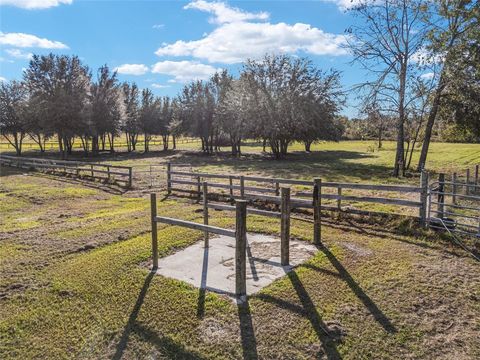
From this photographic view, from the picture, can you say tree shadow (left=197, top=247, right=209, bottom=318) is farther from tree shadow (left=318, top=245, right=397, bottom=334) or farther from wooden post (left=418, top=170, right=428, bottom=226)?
wooden post (left=418, top=170, right=428, bottom=226)

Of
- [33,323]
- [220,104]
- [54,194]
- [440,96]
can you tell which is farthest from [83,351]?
[220,104]

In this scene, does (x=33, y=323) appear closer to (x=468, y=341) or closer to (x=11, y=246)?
(x=11, y=246)

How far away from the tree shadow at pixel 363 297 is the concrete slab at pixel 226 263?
582 mm

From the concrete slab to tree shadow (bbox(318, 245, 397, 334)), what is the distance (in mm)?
582

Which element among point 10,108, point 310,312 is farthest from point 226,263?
point 10,108

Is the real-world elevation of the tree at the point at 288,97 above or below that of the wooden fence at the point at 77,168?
above

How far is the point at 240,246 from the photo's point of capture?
490cm

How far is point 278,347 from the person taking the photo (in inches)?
154

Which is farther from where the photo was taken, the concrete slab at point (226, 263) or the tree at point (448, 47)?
the tree at point (448, 47)

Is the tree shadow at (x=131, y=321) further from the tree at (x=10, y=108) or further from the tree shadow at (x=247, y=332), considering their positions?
the tree at (x=10, y=108)

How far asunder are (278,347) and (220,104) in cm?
3566

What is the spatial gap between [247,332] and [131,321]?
1.52m

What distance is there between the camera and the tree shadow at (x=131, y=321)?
3923 mm

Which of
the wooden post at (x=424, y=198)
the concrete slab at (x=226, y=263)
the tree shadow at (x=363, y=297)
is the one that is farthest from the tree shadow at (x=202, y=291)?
the wooden post at (x=424, y=198)
